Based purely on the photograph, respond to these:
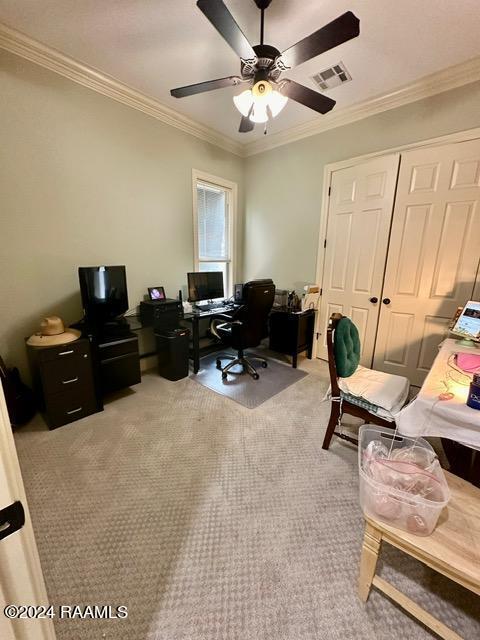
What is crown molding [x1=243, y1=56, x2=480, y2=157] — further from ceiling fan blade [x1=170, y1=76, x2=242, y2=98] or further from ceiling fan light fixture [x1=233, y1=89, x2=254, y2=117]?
ceiling fan blade [x1=170, y1=76, x2=242, y2=98]

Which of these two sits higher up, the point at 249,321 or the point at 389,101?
the point at 389,101

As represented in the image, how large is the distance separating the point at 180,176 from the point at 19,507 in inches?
132

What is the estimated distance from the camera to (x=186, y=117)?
115 inches

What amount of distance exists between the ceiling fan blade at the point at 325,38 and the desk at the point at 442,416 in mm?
1683

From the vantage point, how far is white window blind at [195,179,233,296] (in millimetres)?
3480

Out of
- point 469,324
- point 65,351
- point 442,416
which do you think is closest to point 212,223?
point 65,351

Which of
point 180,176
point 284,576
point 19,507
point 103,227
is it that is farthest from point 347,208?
point 19,507

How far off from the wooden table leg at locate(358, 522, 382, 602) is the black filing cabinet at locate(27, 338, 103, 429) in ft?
7.01

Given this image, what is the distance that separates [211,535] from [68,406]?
1530mm

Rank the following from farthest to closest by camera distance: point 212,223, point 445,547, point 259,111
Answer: point 212,223 < point 259,111 < point 445,547

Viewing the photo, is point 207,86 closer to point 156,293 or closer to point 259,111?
point 259,111

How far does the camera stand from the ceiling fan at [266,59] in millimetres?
1196

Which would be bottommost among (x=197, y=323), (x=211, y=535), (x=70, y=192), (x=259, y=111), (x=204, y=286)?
(x=211, y=535)

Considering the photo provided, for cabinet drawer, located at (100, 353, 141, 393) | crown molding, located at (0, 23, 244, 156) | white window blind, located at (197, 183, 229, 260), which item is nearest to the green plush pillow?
cabinet drawer, located at (100, 353, 141, 393)
